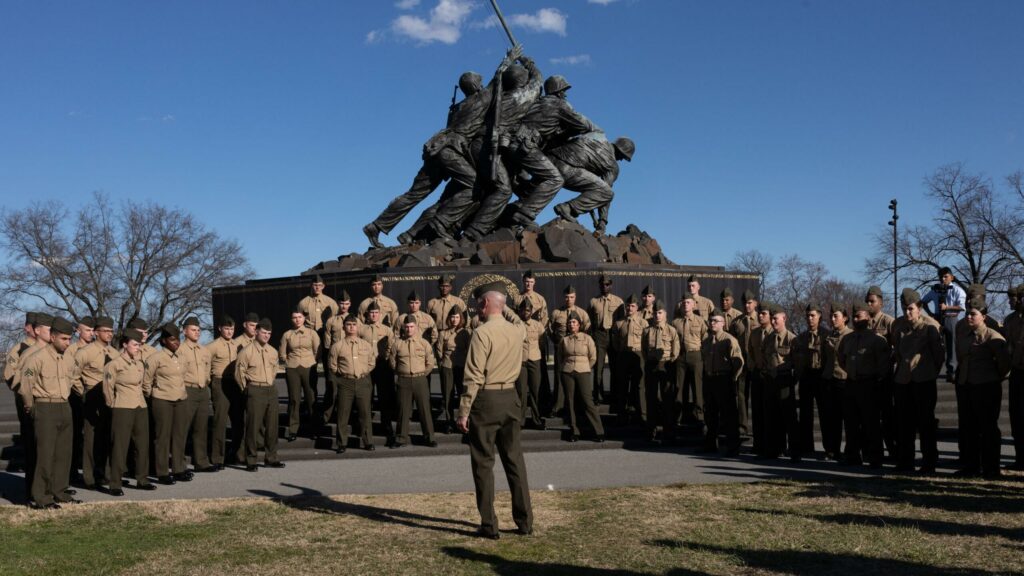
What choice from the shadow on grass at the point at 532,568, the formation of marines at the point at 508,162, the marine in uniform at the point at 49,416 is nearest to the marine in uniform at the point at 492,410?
the shadow on grass at the point at 532,568

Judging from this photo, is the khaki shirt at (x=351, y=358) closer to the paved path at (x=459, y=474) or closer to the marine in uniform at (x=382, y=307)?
the paved path at (x=459, y=474)

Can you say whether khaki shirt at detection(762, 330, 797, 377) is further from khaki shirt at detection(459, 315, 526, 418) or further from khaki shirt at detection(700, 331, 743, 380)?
khaki shirt at detection(459, 315, 526, 418)

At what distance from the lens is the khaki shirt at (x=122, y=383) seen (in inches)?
362

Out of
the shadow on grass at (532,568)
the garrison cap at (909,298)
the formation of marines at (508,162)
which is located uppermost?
the formation of marines at (508,162)

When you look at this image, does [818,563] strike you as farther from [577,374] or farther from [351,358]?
[351,358]

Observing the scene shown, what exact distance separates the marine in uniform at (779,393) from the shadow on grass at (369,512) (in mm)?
4674

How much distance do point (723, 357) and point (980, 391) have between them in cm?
287

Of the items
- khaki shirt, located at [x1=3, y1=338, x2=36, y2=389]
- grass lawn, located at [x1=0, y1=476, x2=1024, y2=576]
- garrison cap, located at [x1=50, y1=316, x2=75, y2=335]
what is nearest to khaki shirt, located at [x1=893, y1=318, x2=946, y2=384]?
grass lawn, located at [x1=0, y1=476, x2=1024, y2=576]

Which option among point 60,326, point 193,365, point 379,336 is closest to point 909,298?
Answer: point 379,336

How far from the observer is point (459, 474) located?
948 cm

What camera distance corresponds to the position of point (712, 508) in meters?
7.27

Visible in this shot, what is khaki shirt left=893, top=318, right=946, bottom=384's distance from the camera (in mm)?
9023

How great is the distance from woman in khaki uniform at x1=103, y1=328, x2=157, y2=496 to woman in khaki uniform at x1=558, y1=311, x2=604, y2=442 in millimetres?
5032

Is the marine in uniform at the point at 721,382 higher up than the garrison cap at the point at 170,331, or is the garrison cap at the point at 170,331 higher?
the garrison cap at the point at 170,331
